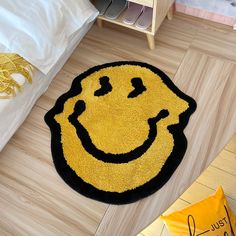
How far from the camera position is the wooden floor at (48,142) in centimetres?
132

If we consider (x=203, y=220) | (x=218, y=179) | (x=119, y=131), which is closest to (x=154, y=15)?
(x=119, y=131)

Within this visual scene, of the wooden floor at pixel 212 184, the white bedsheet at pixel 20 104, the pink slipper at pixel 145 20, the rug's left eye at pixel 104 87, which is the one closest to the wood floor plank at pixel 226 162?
the wooden floor at pixel 212 184

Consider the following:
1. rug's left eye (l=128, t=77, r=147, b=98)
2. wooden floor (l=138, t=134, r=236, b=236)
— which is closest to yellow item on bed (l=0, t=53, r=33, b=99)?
rug's left eye (l=128, t=77, r=147, b=98)

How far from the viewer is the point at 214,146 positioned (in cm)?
146

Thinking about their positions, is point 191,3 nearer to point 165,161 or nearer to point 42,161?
point 165,161

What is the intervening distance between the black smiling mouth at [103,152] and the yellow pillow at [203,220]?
414 mm

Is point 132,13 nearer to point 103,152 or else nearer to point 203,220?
point 103,152

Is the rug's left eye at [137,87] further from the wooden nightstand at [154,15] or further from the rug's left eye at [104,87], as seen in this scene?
the wooden nightstand at [154,15]

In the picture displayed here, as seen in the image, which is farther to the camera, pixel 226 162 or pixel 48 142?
pixel 48 142

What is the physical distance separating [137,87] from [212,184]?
651 mm

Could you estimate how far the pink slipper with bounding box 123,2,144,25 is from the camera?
1.72 meters

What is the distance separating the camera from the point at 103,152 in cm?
148

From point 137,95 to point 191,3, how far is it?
0.72 meters

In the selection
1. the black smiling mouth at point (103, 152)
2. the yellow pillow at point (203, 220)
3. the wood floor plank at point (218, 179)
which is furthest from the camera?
the black smiling mouth at point (103, 152)
